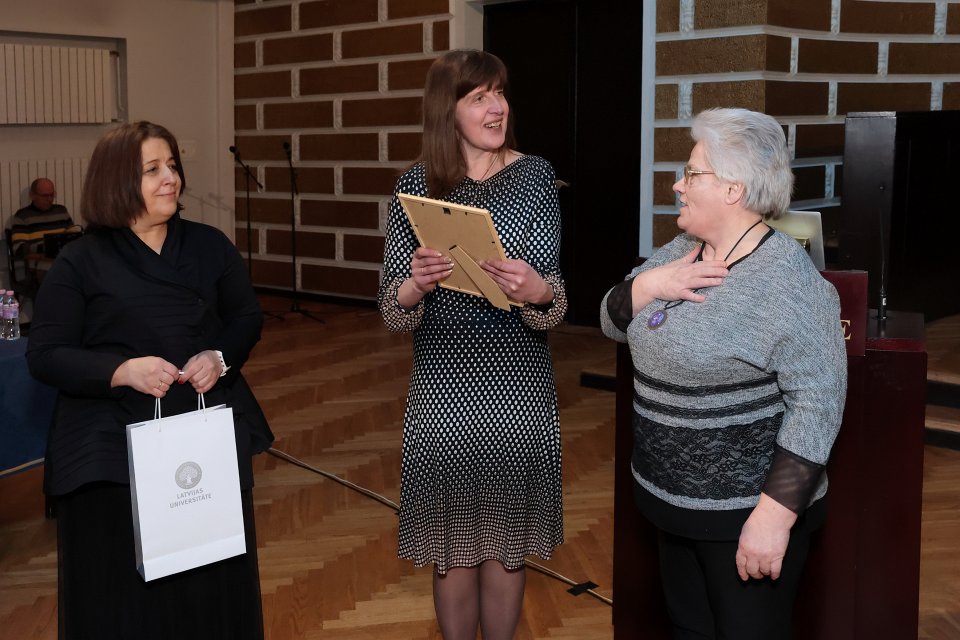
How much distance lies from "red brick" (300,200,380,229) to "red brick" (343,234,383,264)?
108mm

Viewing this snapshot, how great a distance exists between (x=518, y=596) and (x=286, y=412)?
12.1 ft

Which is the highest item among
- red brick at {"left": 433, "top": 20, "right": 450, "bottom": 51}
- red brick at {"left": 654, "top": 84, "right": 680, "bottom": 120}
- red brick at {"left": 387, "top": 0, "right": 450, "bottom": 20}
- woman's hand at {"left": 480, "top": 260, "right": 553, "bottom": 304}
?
red brick at {"left": 387, "top": 0, "right": 450, "bottom": 20}

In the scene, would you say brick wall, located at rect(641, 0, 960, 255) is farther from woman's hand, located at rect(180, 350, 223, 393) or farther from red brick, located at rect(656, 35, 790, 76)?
woman's hand, located at rect(180, 350, 223, 393)

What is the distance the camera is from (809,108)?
6.16 metres

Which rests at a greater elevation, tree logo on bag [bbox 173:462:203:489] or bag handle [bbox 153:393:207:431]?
bag handle [bbox 153:393:207:431]

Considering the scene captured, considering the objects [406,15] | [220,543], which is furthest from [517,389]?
[406,15]

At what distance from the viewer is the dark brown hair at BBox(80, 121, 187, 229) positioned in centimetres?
245

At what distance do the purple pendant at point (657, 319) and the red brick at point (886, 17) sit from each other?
4722 mm

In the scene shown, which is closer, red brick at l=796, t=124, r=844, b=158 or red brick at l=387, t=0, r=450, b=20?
red brick at l=796, t=124, r=844, b=158

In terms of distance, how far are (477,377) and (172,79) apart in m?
8.59

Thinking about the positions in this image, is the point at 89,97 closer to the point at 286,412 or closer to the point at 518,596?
the point at 286,412

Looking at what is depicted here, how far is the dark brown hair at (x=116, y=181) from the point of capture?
2.45m

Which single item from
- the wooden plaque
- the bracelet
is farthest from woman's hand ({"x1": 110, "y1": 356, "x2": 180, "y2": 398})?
the wooden plaque

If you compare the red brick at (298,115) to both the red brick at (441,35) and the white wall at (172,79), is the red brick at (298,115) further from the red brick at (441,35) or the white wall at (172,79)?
the red brick at (441,35)
